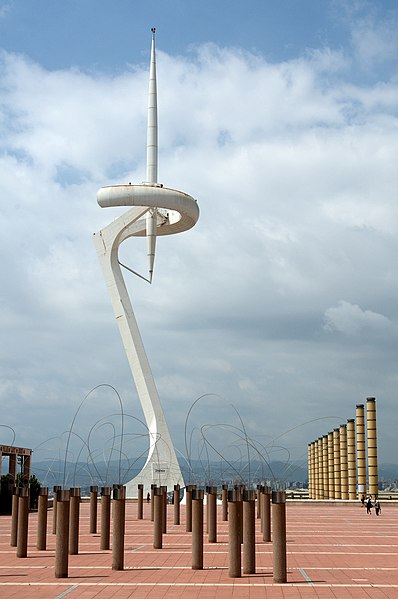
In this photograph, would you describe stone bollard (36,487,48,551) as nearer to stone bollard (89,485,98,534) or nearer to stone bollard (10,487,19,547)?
stone bollard (10,487,19,547)

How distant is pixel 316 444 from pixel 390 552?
5224cm

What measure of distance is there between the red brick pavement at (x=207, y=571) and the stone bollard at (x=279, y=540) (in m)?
0.23

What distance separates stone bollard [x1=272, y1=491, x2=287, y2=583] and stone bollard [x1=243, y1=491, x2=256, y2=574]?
1156 mm

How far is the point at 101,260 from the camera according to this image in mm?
42469

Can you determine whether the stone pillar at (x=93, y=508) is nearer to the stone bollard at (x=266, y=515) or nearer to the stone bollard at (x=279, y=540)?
the stone bollard at (x=266, y=515)

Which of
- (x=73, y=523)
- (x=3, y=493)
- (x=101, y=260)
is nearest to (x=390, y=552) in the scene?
(x=73, y=523)

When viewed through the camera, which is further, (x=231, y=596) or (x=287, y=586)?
(x=287, y=586)

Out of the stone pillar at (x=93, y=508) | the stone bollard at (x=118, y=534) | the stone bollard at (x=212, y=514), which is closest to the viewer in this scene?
the stone bollard at (x=118, y=534)

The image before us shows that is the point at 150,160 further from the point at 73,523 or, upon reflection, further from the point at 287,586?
the point at 287,586

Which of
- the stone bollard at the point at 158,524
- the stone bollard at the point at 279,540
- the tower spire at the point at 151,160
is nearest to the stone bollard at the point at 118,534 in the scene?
the stone bollard at the point at 279,540

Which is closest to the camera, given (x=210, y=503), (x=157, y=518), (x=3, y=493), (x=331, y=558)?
(x=331, y=558)

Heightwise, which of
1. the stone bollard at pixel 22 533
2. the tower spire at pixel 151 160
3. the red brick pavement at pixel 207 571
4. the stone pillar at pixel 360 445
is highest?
the tower spire at pixel 151 160

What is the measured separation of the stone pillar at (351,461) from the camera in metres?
49.7

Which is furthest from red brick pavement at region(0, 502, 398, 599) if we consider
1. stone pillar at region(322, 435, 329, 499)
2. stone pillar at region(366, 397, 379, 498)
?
stone pillar at region(322, 435, 329, 499)
